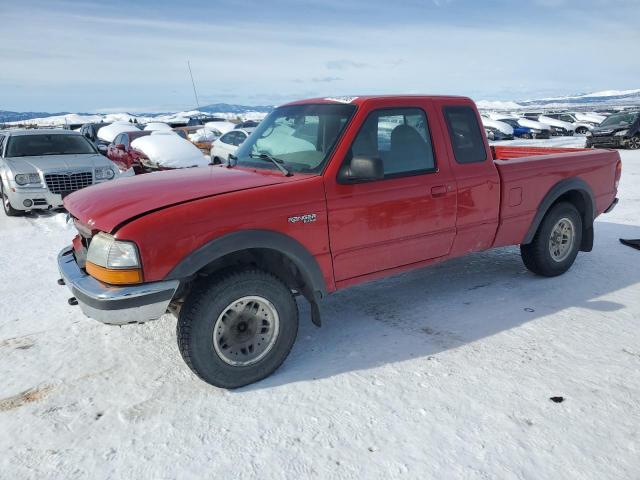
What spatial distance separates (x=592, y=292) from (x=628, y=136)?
19.6m

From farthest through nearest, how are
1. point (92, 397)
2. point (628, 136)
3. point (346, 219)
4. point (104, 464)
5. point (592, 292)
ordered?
point (628, 136) → point (592, 292) → point (346, 219) → point (92, 397) → point (104, 464)

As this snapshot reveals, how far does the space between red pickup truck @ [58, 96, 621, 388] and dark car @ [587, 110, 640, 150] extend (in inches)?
765

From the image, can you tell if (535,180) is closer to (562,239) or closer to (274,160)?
(562,239)

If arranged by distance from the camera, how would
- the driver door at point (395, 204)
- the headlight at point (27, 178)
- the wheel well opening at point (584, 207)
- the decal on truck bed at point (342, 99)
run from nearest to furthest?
the driver door at point (395, 204) < the decal on truck bed at point (342, 99) < the wheel well opening at point (584, 207) < the headlight at point (27, 178)

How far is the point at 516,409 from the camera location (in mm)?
2877

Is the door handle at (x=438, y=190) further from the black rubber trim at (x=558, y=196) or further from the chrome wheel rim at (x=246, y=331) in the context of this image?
the chrome wheel rim at (x=246, y=331)

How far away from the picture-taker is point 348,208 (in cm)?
347

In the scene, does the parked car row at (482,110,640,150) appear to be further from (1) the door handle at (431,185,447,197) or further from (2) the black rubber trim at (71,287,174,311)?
(2) the black rubber trim at (71,287,174,311)

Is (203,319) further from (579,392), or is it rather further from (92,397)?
(579,392)

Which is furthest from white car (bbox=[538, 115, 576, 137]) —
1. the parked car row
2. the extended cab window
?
the extended cab window

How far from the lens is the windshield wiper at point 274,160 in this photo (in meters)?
3.52

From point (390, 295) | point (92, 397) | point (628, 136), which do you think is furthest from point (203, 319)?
point (628, 136)

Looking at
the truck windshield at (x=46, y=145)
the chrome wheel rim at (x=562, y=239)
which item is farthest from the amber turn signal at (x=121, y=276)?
the truck windshield at (x=46, y=145)

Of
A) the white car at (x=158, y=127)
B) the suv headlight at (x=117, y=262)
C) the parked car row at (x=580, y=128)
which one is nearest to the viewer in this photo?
the suv headlight at (x=117, y=262)
